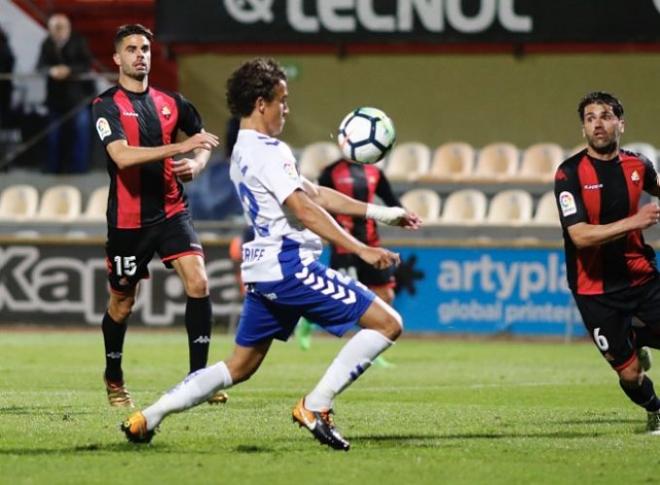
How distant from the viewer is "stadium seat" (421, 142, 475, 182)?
65.9 ft

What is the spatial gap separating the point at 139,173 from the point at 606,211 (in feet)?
10.0

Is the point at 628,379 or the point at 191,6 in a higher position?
the point at 191,6

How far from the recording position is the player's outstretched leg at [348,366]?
7.34 m

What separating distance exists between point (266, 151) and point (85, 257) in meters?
12.0

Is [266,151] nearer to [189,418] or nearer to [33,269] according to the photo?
[189,418]

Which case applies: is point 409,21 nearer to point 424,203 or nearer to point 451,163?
point 451,163

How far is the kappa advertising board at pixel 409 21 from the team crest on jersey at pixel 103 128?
1122 centimetres

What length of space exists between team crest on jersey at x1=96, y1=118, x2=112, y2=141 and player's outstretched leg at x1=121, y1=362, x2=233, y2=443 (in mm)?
2556

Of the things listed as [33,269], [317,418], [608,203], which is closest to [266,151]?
[317,418]

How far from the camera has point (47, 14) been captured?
21.8 meters

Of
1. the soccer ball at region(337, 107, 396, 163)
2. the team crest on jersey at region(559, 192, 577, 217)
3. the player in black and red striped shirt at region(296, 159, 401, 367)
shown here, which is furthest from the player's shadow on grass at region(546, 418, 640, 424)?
the player in black and red striped shirt at region(296, 159, 401, 367)

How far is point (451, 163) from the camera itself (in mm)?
20359

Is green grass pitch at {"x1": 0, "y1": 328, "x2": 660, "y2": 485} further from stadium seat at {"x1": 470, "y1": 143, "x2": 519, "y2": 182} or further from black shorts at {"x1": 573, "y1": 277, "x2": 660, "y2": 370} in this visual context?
stadium seat at {"x1": 470, "y1": 143, "x2": 519, "y2": 182}

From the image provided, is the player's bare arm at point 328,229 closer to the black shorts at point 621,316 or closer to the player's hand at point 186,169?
the black shorts at point 621,316
